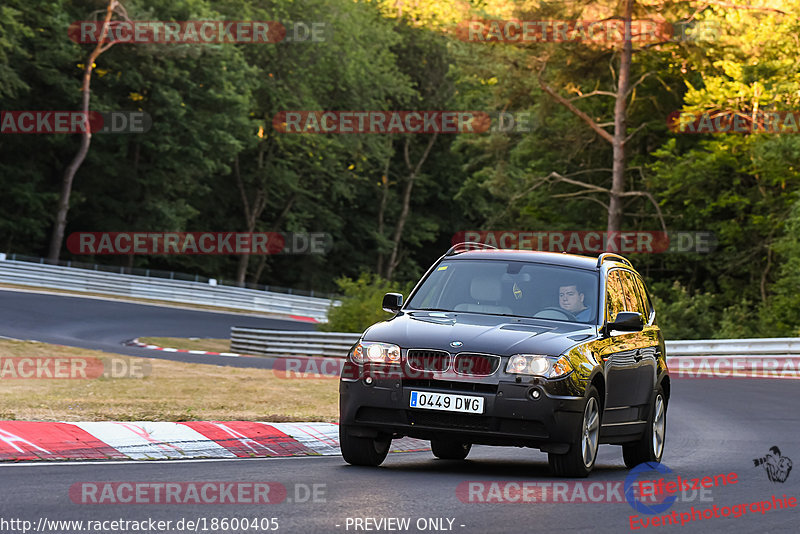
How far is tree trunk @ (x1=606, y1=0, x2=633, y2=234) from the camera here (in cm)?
4547

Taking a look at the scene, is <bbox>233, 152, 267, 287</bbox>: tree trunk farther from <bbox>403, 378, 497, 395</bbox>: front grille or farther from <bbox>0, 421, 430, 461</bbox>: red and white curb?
<bbox>403, 378, 497, 395</bbox>: front grille

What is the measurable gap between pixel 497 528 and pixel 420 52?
7703 cm

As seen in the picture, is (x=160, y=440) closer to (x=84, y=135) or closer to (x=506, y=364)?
(x=506, y=364)

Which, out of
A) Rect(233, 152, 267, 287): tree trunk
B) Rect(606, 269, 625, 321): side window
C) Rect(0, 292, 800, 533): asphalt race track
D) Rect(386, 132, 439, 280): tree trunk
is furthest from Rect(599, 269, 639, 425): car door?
Rect(386, 132, 439, 280): tree trunk

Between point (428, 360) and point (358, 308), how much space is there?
2677 centimetres

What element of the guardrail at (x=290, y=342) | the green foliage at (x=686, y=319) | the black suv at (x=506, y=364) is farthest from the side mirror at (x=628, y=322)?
the green foliage at (x=686, y=319)

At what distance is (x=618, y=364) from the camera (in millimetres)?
10625

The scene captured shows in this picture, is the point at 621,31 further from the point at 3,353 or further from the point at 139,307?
the point at 3,353

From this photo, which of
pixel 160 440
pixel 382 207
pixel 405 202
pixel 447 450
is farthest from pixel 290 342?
pixel 405 202

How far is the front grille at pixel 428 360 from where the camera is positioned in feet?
31.1

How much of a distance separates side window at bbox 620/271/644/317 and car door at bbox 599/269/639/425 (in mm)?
225

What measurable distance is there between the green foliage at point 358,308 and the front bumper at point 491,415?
25.5m

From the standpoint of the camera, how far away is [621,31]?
4541 centimetres

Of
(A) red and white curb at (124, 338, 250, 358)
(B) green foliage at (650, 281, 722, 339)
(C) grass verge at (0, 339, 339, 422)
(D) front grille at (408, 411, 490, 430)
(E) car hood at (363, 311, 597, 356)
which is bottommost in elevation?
(A) red and white curb at (124, 338, 250, 358)
